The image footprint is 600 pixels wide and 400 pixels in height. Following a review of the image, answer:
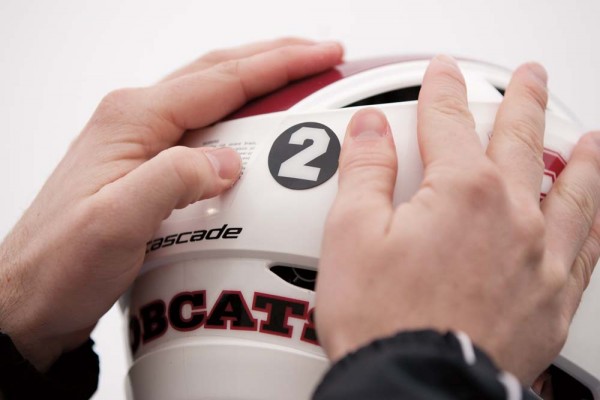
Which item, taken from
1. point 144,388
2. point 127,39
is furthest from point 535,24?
point 144,388

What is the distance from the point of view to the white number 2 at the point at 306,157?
2.11 ft

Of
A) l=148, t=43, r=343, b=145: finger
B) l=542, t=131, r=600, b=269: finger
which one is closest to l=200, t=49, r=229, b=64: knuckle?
l=148, t=43, r=343, b=145: finger

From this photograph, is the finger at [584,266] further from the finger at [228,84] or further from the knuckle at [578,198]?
the finger at [228,84]

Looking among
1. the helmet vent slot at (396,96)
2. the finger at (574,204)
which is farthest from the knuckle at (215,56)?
the finger at (574,204)

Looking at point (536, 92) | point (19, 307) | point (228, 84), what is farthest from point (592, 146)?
point (19, 307)

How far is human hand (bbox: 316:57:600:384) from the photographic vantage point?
0.45 metres

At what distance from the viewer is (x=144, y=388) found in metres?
0.71

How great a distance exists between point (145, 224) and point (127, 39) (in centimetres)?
118

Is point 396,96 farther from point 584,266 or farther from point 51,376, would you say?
point 51,376

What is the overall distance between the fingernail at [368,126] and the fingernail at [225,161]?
0.15 meters

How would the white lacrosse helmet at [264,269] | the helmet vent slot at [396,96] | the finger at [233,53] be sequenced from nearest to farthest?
the white lacrosse helmet at [264,269] → the helmet vent slot at [396,96] → the finger at [233,53]

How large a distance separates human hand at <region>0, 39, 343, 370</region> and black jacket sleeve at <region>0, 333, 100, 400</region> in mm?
19

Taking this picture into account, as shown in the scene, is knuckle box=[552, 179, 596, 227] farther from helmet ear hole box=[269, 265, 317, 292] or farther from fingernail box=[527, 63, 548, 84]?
helmet ear hole box=[269, 265, 317, 292]

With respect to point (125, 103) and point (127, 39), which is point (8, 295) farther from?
point (127, 39)
